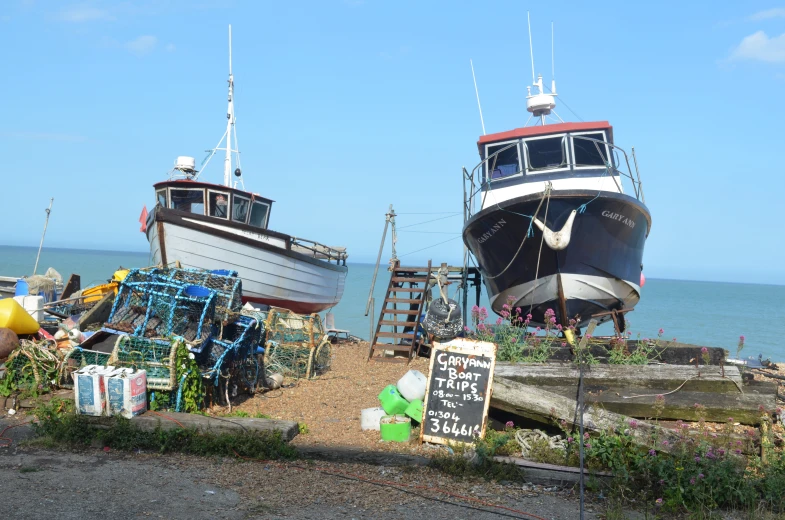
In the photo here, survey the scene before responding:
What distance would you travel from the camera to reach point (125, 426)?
21.0ft

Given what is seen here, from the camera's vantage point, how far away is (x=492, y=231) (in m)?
12.6

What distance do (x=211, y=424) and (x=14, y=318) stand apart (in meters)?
4.41

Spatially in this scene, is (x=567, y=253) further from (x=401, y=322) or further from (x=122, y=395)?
(x=122, y=395)

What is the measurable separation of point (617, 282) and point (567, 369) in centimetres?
615

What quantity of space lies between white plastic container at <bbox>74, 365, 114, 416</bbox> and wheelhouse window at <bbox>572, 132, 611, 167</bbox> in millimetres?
10054

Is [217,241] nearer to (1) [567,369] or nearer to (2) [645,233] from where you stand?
(2) [645,233]

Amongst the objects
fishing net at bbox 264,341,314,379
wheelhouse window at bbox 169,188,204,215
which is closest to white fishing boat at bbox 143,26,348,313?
wheelhouse window at bbox 169,188,204,215

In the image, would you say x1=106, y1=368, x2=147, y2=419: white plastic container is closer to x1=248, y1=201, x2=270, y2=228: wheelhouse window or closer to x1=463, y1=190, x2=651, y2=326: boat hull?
x1=463, y1=190, x2=651, y2=326: boat hull

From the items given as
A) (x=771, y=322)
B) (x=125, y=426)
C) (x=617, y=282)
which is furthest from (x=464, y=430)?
(x=771, y=322)

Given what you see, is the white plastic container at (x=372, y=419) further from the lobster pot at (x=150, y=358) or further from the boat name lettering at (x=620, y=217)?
the boat name lettering at (x=620, y=217)

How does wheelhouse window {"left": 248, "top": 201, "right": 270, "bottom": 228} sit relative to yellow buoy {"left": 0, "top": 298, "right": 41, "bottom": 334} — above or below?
above

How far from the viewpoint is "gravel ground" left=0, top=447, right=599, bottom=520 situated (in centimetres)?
472

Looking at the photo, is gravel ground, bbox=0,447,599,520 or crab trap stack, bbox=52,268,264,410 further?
Result: crab trap stack, bbox=52,268,264,410

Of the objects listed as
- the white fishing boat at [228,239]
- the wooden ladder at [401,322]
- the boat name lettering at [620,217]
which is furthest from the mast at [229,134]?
the boat name lettering at [620,217]
